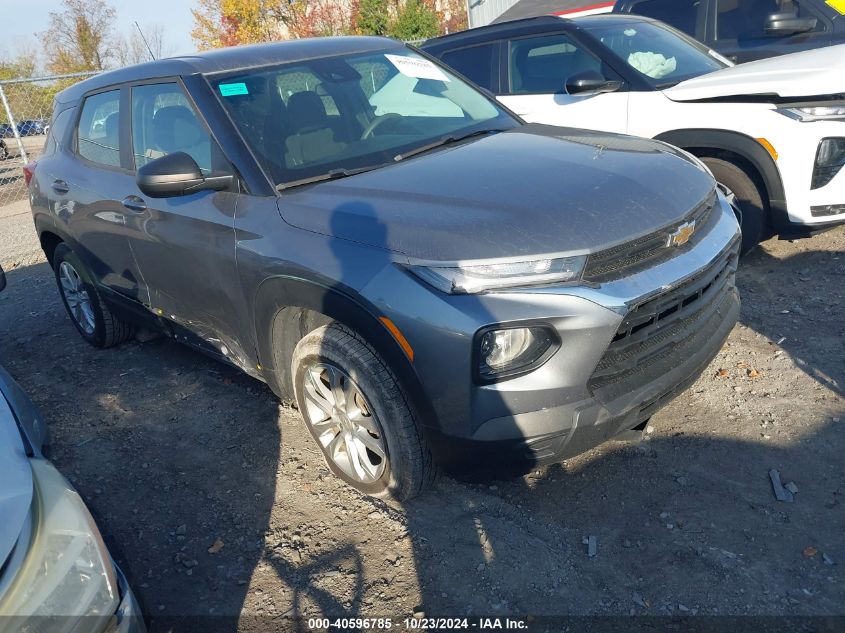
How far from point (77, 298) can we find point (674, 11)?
6.00 m

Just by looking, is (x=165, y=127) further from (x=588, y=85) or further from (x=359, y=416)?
(x=588, y=85)

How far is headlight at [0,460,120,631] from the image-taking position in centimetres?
161

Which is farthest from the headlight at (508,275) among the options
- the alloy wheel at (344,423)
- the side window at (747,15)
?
the side window at (747,15)

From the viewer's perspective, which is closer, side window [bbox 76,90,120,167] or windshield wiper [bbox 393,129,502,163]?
windshield wiper [bbox 393,129,502,163]

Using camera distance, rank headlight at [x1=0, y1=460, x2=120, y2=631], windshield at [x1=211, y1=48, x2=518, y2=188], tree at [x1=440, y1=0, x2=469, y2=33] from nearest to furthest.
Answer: headlight at [x1=0, y1=460, x2=120, y2=631]
windshield at [x1=211, y1=48, x2=518, y2=188]
tree at [x1=440, y1=0, x2=469, y2=33]

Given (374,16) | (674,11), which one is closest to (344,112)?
(674,11)

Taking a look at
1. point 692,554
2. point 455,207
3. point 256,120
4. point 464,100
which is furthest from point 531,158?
point 692,554

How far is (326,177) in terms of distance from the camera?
9.85 ft

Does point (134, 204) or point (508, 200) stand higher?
point (508, 200)

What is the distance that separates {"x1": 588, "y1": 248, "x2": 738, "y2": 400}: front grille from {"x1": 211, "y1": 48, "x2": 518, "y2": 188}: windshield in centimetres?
139

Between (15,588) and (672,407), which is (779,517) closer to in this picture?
(672,407)

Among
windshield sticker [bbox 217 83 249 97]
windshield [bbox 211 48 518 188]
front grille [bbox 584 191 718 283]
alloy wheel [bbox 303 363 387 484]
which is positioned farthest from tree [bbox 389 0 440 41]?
front grille [bbox 584 191 718 283]

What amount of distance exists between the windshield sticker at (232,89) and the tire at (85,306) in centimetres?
192

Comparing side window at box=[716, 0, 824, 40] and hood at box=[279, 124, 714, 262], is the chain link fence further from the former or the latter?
hood at box=[279, 124, 714, 262]
